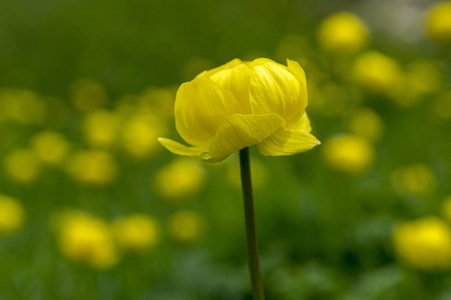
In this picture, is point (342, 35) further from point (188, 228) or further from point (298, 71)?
point (298, 71)

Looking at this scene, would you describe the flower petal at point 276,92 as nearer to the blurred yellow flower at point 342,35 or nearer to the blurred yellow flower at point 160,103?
the blurred yellow flower at point 342,35

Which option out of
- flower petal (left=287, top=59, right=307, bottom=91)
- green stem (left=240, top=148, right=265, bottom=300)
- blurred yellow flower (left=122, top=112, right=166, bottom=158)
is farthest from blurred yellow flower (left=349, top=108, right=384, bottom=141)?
green stem (left=240, top=148, right=265, bottom=300)

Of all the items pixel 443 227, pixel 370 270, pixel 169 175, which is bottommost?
pixel 370 270

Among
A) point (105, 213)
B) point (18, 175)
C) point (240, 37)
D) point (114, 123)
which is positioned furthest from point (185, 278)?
point (240, 37)

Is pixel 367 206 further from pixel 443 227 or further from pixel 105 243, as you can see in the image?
pixel 105 243

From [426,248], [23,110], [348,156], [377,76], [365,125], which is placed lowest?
[426,248]

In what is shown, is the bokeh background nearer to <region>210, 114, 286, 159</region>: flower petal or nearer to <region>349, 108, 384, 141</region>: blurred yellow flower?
<region>349, 108, 384, 141</region>: blurred yellow flower

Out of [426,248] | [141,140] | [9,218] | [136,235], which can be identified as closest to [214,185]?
[141,140]
